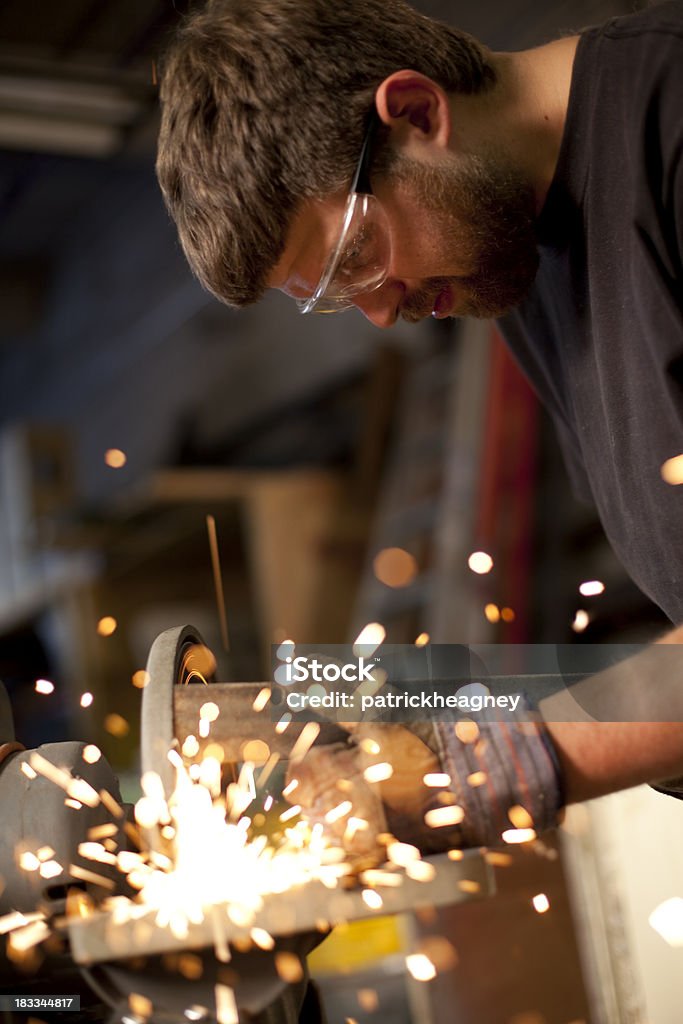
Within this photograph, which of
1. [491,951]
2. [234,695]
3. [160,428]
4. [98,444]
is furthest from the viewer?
[98,444]

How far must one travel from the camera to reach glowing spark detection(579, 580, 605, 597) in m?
3.07

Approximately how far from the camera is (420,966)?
2117 millimetres

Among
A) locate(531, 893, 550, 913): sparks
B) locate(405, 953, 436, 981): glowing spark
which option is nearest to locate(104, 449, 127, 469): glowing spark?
locate(405, 953, 436, 981): glowing spark

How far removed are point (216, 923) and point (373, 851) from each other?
163 millimetres

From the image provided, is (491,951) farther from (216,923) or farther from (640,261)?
(640,261)

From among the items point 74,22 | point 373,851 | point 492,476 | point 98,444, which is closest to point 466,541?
point 492,476

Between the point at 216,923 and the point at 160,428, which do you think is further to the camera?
the point at 160,428

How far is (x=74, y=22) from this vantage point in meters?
2.79

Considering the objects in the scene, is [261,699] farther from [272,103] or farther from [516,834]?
[272,103]

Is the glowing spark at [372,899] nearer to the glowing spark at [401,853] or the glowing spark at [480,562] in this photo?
the glowing spark at [401,853]

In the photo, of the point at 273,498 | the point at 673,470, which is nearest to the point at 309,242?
the point at 673,470

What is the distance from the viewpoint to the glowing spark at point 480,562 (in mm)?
3180

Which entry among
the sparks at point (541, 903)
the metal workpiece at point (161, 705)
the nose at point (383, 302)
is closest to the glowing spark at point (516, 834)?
the metal workpiece at point (161, 705)

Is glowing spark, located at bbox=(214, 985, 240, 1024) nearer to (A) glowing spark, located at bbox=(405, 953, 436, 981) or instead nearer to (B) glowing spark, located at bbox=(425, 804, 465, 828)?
(B) glowing spark, located at bbox=(425, 804, 465, 828)
